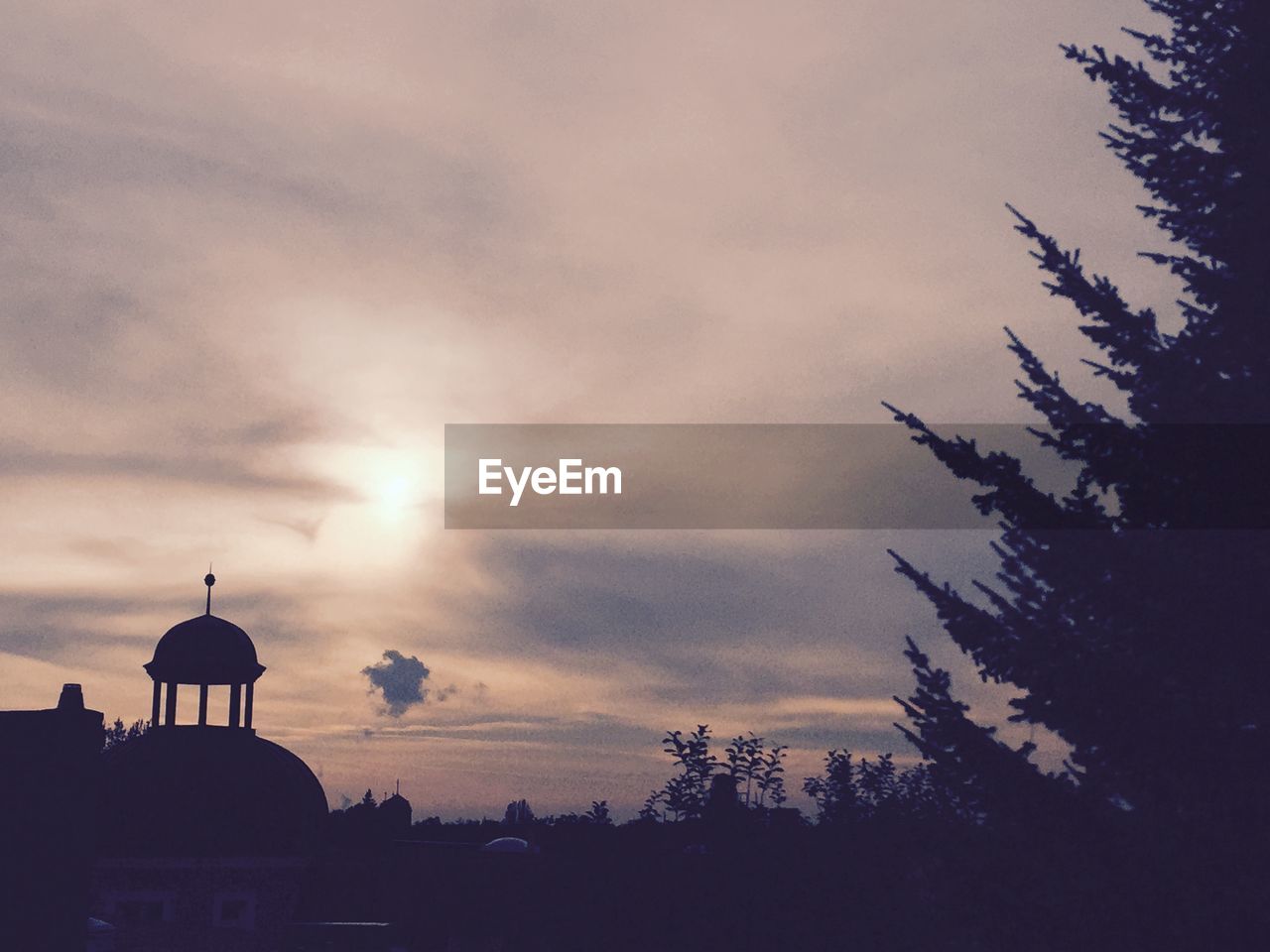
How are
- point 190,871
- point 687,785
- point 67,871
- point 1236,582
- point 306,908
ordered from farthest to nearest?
point 687,785
point 306,908
point 190,871
point 67,871
point 1236,582

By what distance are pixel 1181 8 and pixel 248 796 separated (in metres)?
32.4

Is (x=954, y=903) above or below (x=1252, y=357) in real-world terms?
below

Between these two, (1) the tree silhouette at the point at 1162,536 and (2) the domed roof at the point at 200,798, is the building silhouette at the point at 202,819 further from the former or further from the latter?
(1) the tree silhouette at the point at 1162,536

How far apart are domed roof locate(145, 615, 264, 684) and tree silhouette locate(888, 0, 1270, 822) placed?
29159mm

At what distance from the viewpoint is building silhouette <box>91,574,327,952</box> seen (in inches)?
1487

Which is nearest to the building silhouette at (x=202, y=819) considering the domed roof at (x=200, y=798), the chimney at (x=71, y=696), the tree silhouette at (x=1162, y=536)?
the domed roof at (x=200, y=798)

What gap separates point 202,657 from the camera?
3947 centimetres

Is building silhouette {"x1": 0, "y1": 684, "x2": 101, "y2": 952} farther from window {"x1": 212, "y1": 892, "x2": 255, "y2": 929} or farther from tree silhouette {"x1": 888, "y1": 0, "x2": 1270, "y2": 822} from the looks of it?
window {"x1": 212, "y1": 892, "x2": 255, "y2": 929}

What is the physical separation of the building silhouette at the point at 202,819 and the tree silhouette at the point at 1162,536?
28872 mm

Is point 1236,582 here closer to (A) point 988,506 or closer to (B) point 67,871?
(A) point 988,506

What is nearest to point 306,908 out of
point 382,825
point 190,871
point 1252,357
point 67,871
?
point 190,871

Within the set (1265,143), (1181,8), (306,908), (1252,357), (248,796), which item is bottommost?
(306,908)

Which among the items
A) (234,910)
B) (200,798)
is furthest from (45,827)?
(234,910)

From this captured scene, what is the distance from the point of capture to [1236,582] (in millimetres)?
12664
